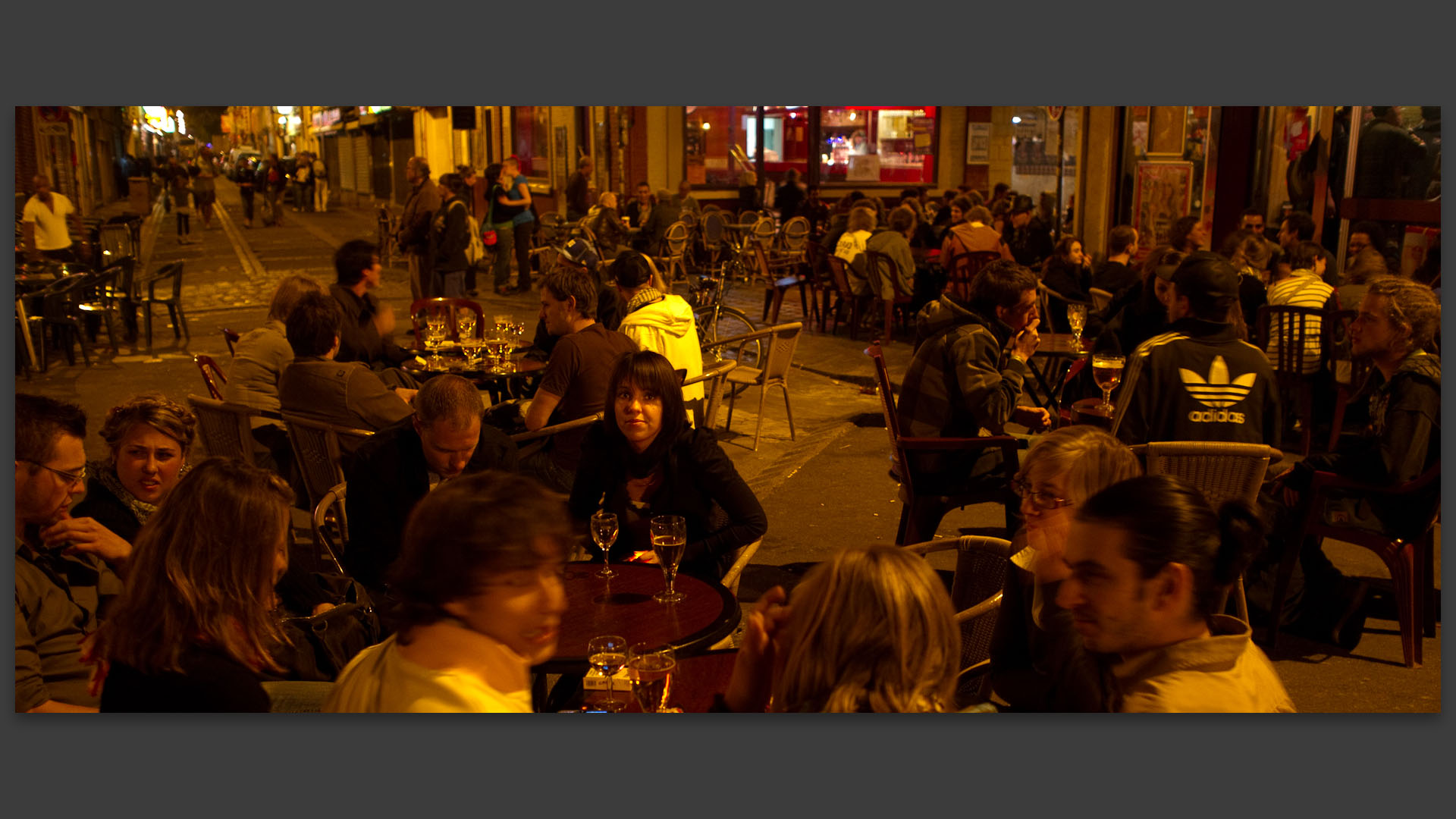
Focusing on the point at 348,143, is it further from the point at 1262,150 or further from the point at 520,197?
the point at 1262,150

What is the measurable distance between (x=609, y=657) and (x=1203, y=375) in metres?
2.60

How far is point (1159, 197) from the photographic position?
33.3ft

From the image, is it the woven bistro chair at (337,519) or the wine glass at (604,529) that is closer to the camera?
the wine glass at (604,529)

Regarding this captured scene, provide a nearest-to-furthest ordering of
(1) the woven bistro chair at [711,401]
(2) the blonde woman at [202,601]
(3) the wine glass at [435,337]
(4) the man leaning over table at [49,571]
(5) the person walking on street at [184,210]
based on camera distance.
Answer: (2) the blonde woman at [202,601] → (4) the man leaning over table at [49,571] → (1) the woven bistro chair at [711,401] → (3) the wine glass at [435,337] → (5) the person walking on street at [184,210]

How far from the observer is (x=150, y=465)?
130 inches

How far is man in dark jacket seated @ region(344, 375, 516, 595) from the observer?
11.4 ft

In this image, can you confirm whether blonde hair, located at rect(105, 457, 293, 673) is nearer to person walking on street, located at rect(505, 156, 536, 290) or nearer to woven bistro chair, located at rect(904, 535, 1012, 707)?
woven bistro chair, located at rect(904, 535, 1012, 707)

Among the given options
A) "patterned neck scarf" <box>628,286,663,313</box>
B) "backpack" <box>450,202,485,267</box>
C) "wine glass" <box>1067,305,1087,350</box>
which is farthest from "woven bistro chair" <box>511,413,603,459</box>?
"backpack" <box>450,202,485,267</box>

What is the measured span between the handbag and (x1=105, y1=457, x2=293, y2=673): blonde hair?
20 cm

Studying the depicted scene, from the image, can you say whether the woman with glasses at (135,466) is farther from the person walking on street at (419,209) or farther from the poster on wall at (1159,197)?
the person walking on street at (419,209)

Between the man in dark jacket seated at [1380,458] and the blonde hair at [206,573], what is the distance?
3310mm

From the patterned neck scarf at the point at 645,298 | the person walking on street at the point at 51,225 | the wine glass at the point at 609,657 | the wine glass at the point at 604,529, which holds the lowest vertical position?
the wine glass at the point at 609,657

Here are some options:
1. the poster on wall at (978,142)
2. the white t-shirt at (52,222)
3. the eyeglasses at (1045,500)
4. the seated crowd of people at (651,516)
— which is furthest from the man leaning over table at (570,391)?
the poster on wall at (978,142)

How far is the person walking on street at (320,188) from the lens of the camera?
27672 mm
